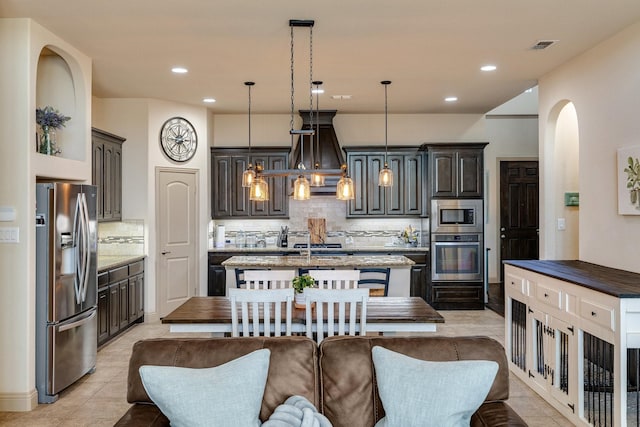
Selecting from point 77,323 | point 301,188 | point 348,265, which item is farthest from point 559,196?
point 77,323

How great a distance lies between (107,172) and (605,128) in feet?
17.1

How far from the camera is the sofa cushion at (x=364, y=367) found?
209 centimetres

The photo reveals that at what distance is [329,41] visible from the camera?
4.28 meters

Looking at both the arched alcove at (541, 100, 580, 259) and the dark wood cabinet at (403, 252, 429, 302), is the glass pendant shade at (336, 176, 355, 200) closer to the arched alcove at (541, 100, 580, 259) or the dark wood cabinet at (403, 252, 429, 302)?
the arched alcove at (541, 100, 580, 259)

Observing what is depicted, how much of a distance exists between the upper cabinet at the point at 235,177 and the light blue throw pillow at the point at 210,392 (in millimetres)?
5439

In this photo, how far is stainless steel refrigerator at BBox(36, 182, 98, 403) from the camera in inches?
149

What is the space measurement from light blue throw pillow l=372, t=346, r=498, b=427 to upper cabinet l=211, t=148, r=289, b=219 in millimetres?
5558

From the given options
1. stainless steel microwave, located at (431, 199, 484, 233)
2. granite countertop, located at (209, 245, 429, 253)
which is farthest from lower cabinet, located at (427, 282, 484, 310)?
stainless steel microwave, located at (431, 199, 484, 233)

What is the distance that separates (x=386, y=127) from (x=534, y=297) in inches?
157

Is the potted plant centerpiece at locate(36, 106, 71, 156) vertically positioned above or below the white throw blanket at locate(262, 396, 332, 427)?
above

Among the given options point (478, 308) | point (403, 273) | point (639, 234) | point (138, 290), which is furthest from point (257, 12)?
point (478, 308)

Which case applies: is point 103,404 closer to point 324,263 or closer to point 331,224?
point 324,263

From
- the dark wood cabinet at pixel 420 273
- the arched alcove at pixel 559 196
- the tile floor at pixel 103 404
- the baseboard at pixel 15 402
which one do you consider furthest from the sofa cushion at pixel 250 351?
the dark wood cabinet at pixel 420 273

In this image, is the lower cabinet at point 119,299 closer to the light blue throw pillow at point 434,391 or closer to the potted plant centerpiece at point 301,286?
the potted plant centerpiece at point 301,286
